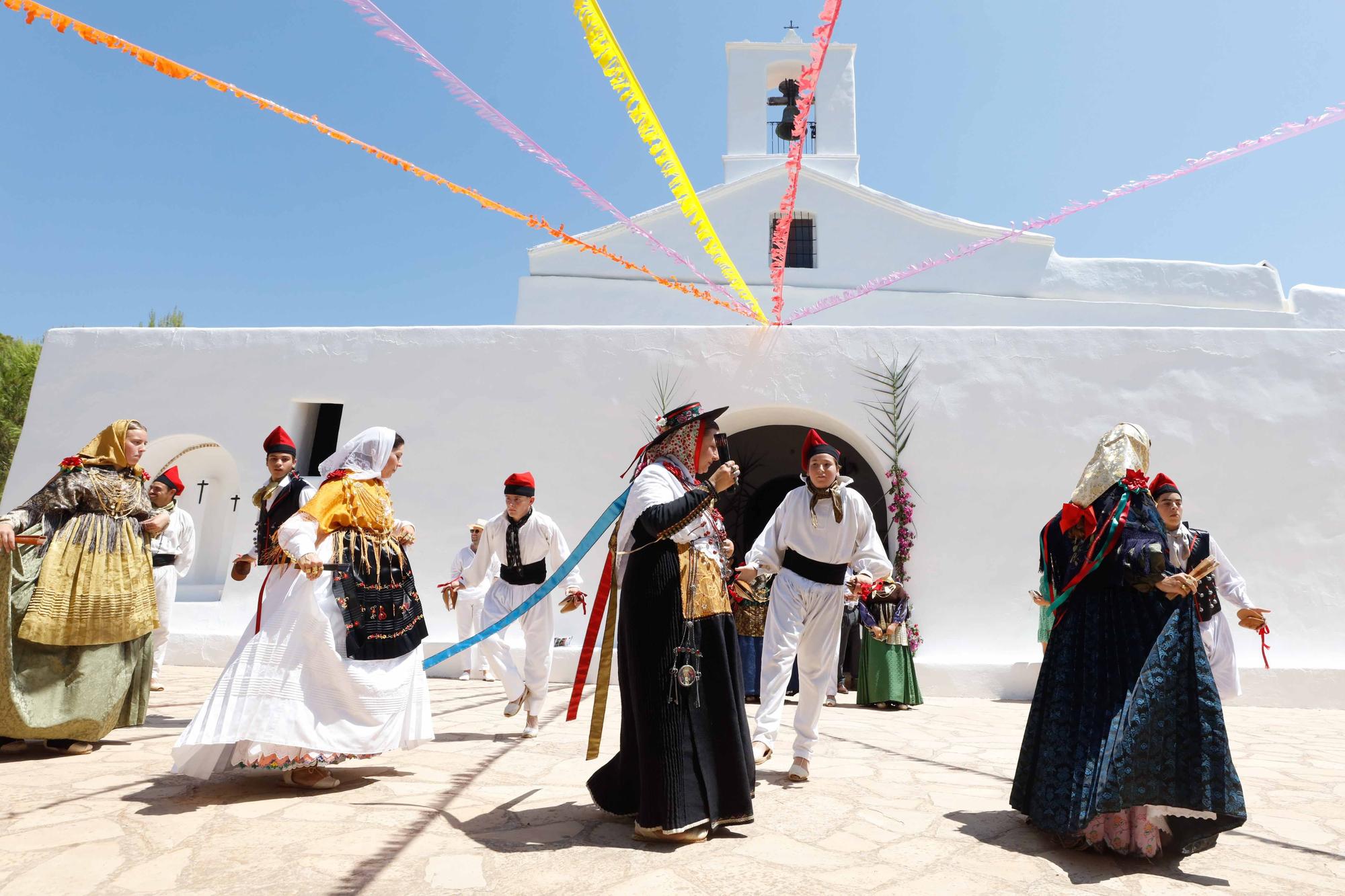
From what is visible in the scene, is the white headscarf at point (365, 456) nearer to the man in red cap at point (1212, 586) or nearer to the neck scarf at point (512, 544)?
the neck scarf at point (512, 544)

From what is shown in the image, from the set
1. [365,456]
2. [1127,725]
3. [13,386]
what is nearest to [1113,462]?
[1127,725]

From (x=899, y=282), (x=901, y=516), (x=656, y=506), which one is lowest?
(x=656, y=506)

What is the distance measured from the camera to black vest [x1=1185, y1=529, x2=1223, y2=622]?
16.8 ft

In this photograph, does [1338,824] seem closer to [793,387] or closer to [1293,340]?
[793,387]

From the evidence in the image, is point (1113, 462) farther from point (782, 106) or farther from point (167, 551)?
point (782, 106)

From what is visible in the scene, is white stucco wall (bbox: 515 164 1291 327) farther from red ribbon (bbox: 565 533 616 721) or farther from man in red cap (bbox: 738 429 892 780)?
red ribbon (bbox: 565 533 616 721)

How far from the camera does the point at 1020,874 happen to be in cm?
304

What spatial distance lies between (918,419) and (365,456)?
6.54 meters

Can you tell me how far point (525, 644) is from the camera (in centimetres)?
634

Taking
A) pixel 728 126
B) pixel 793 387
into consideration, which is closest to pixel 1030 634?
pixel 793 387

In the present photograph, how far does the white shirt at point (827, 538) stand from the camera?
15.9 ft

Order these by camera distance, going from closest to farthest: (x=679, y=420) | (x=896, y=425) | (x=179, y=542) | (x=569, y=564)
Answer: (x=679, y=420) < (x=569, y=564) < (x=179, y=542) < (x=896, y=425)

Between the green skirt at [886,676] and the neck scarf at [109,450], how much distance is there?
6066 mm

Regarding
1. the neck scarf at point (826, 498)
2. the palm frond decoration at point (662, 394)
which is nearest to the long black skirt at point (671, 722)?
the neck scarf at point (826, 498)
